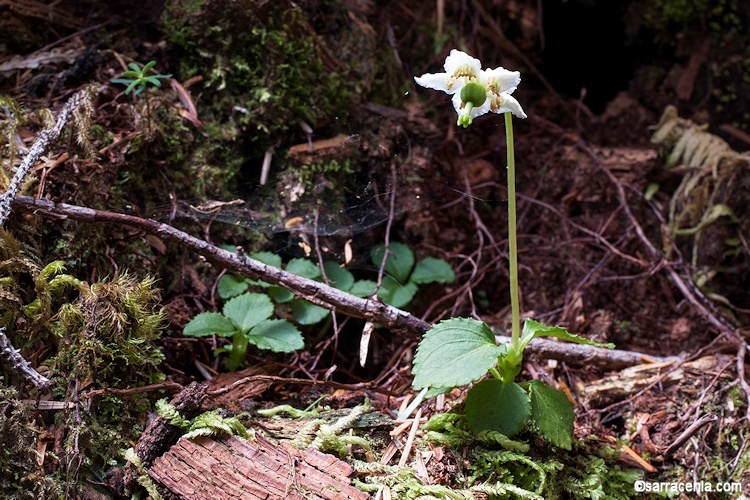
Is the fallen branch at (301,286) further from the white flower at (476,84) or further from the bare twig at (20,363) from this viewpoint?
the white flower at (476,84)

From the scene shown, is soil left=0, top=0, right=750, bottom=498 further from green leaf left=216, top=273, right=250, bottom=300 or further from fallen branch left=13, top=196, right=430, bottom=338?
fallen branch left=13, top=196, right=430, bottom=338

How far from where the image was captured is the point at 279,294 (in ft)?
6.70

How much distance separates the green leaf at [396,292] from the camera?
7.23 feet

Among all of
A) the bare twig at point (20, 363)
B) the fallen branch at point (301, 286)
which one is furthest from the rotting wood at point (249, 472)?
the fallen branch at point (301, 286)

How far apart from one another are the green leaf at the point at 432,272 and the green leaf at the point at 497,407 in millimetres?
757

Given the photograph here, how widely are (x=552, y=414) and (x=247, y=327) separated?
0.96 meters

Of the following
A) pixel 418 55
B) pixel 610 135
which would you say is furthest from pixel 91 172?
pixel 610 135

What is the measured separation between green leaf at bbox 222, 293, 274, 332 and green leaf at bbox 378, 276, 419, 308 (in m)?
0.49

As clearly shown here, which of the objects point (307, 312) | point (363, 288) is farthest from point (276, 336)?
point (363, 288)

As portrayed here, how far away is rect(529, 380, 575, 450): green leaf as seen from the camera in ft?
4.99

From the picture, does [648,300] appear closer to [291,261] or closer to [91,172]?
[291,261]

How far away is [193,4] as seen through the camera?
2.25 metres

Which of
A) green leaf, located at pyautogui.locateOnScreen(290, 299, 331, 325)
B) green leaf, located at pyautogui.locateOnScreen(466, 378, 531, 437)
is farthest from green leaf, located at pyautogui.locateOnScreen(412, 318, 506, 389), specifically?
green leaf, located at pyautogui.locateOnScreen(290, 299, 331, 325)

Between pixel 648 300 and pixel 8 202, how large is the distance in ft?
7.68
